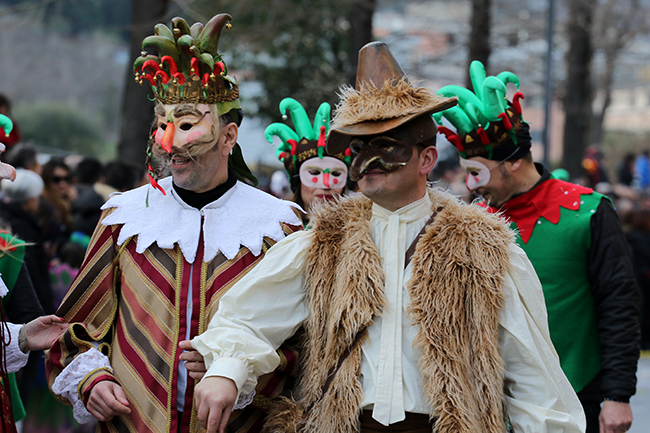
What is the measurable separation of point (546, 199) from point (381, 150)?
1615 millimetres

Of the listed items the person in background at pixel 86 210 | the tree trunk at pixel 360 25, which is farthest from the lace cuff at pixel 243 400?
the tree trunk at pixel 360 25

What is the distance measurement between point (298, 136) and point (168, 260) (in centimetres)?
159

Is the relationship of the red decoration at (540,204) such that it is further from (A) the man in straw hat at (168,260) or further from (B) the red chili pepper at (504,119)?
(A) the man in straw hat at (168,260)

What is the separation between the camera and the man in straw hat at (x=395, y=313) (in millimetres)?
2439

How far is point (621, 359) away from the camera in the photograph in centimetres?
350

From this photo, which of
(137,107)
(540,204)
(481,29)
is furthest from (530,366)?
(481,29)

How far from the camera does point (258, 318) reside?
2.55m

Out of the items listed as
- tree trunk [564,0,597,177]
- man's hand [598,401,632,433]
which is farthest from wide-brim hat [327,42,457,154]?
tree trunk [564,0,597,177]

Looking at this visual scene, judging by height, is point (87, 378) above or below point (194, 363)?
below

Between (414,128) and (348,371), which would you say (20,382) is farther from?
(414,128)

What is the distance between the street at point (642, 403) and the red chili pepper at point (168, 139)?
18.3 ft

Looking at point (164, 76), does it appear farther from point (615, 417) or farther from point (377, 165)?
point (615, 417)

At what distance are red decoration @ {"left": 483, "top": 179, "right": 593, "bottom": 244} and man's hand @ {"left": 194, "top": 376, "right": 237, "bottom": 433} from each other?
198 centimetres

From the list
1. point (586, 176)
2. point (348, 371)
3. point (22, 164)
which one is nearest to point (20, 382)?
point (22, 164)
